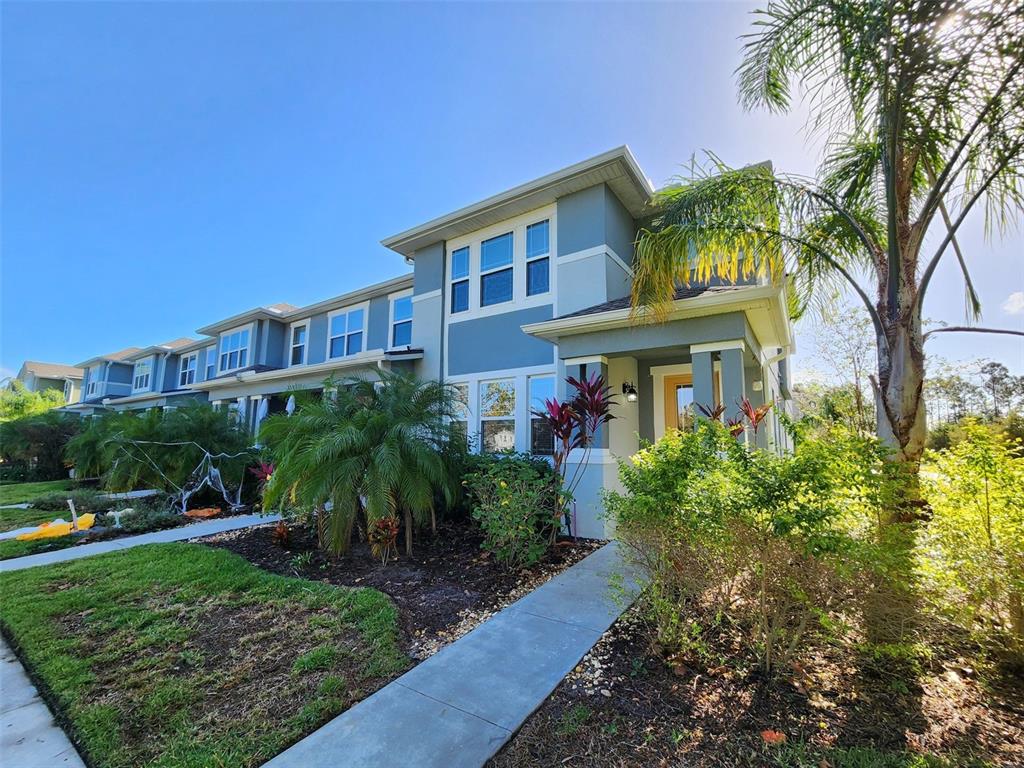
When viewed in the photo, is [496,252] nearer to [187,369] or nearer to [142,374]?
[187,369]

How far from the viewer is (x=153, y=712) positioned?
9.21ft

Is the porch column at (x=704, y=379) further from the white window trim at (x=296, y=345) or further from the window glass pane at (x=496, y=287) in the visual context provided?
the white window trim at (x=296, y=345)

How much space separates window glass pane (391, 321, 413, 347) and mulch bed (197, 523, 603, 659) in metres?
6.58

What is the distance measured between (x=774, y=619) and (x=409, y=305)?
39.2ft

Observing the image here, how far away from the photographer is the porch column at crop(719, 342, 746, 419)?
6.30m

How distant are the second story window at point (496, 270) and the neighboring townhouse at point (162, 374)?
1749 centimetres

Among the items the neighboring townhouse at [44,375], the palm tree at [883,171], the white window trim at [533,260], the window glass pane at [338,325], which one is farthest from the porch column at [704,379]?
the neighboring townhouse at [44,375]

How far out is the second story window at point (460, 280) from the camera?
10680mm

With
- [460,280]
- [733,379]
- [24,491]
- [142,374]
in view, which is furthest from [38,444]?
[733,379]

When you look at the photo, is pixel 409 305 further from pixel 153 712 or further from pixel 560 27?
pixel 153 712

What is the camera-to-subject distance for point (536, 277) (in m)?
9.52

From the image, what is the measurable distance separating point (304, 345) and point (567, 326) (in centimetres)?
1257

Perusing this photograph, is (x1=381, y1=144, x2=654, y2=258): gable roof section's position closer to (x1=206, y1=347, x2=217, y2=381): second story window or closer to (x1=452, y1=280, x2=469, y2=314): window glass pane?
(x1=452, y1=280, x2=469, y2=314): window glass pane

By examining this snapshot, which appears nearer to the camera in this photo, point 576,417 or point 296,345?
point 576,417
